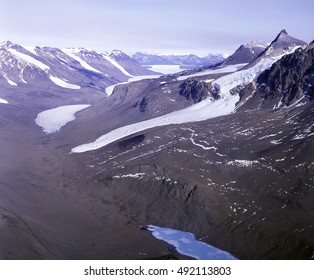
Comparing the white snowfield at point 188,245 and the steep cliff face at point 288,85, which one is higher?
the steep cliff face at point 288,85

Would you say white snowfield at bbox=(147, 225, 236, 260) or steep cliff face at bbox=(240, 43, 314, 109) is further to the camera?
steep cliff face at bbox=(240, 43, 314, 109)

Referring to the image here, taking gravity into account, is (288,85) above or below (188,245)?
above

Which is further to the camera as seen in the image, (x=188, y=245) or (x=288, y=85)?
(x=288, y=85)

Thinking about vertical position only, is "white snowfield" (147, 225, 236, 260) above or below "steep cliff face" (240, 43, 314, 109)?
below
